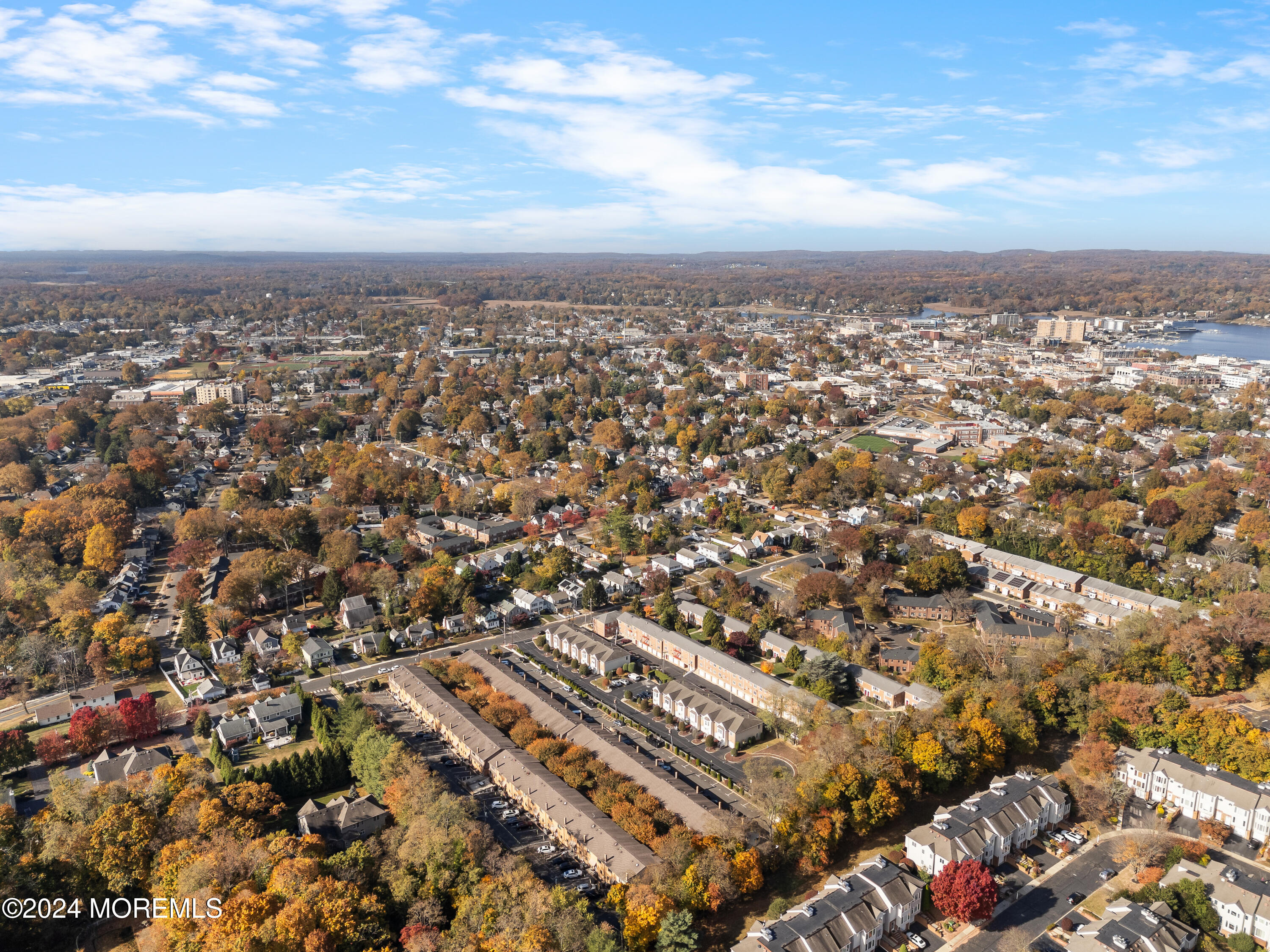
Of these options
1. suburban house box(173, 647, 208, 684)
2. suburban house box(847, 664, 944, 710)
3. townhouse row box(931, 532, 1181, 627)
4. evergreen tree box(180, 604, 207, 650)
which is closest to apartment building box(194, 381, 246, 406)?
evergreen tree box(180, 604, 207, 650)

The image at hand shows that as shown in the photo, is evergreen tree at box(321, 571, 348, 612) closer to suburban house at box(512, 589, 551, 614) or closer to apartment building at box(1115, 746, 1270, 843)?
suburban house at box(512, 589, 551, 614)

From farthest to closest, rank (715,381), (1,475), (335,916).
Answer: (715,381)
(1,475)
(335,916)

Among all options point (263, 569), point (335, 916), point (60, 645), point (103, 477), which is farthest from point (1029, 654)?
point (103, 477)

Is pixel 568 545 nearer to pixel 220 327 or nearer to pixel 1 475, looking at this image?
pixel 1 475

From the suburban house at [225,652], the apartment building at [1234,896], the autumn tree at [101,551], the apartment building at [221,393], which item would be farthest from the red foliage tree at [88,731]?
the apartment building at [221,393]

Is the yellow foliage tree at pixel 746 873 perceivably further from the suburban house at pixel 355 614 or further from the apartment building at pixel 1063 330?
the apartment building at pixel 1063 330

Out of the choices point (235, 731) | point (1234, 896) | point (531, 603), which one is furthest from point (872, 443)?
point (235, 731)
